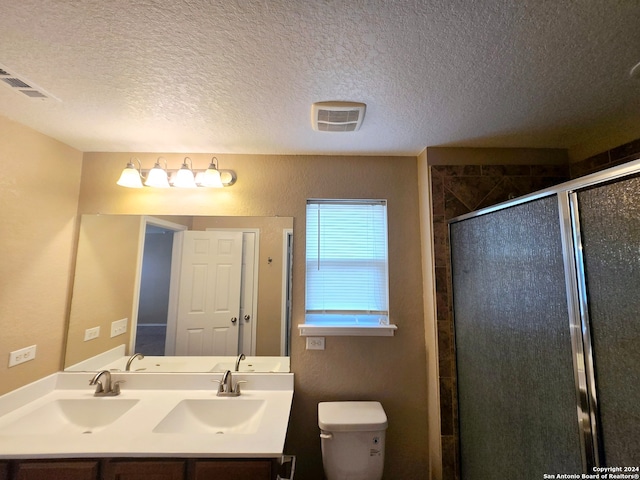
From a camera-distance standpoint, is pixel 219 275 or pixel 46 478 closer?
pixel 46 478

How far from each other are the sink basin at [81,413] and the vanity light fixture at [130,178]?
1311 millimetres

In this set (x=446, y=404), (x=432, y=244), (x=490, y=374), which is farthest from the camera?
(x=432, y=244)

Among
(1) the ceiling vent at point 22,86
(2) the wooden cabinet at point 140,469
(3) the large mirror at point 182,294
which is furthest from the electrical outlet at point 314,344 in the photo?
(1) the ceiling vent at point 22,86

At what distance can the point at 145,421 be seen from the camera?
1.29m

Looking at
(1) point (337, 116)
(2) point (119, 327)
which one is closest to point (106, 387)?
(2) point (119, 327)

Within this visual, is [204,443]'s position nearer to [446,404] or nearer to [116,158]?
Answer: [446,404]

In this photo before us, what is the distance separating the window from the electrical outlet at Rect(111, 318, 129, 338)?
121 cm

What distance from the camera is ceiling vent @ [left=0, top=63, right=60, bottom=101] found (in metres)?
1.04

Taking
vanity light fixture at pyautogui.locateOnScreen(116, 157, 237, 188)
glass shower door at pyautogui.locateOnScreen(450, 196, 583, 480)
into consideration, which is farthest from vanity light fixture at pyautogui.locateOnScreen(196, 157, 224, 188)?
glass shower door at pyautogui.locateOnScreen(450, 196, 583, 480)

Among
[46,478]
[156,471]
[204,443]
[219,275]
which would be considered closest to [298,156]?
[219,275]

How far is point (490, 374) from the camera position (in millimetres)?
1281

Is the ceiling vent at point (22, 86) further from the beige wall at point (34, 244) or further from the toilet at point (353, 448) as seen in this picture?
the toilet at point (353, 448)

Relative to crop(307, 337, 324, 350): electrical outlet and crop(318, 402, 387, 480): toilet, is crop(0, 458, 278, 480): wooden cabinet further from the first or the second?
crop(307, 337, 324, 350): electrical outlet

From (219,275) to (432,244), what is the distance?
1.42 metres
